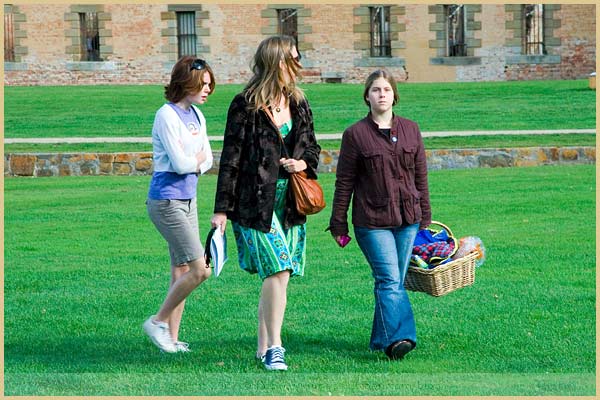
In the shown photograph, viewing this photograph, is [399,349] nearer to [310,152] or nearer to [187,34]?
[310,152]

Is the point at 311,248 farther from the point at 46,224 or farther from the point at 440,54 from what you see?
the point at 440,54

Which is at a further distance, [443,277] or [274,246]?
[443,277]

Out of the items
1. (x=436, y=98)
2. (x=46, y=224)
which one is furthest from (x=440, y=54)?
(x=46, y=224)

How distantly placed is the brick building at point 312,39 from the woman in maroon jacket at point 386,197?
33.4m

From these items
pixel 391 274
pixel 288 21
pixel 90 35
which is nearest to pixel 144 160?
pixel 391 274

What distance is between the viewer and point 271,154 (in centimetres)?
681

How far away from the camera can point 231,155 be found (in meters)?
6.85

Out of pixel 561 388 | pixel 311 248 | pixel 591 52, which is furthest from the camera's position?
pixel 591 52

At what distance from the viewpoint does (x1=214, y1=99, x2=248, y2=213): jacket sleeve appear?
6.84m

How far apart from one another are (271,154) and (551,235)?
245 inches

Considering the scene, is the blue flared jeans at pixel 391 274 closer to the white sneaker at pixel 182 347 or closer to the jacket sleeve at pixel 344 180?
the jacket sleeve at pixel 344 180

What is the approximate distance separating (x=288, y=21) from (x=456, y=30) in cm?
545

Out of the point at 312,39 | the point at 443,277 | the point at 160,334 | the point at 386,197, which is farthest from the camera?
the point at 312,39

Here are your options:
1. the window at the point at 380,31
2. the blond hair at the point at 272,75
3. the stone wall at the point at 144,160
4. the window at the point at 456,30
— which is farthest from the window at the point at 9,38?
the blond hair at the point at 272,75
